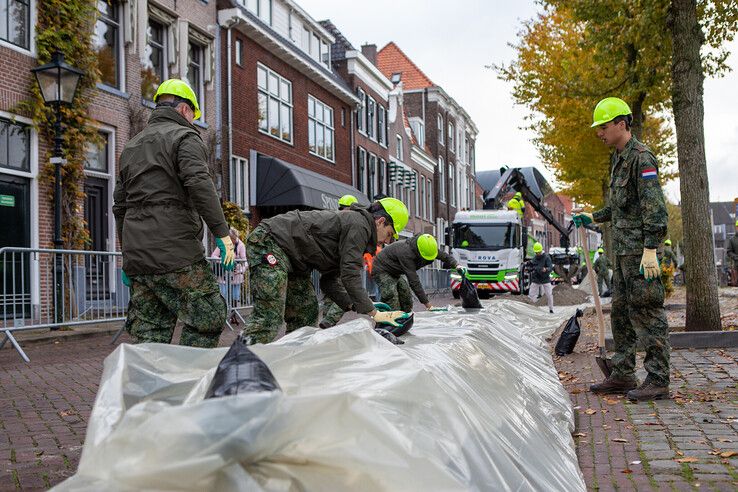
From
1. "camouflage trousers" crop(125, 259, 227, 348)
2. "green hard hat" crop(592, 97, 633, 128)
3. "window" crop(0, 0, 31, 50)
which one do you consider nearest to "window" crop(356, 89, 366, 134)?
"window" crop(0, 0, 31, 50)

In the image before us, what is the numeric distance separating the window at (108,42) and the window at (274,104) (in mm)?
6230

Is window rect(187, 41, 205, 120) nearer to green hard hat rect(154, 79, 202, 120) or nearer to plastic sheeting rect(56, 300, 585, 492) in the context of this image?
green hard hat rect(154, 79, 202, 120)

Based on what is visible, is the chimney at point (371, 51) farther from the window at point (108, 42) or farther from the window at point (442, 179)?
the window at point (108, 42)

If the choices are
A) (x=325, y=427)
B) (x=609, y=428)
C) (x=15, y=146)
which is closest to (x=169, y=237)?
(x=325, y=427)

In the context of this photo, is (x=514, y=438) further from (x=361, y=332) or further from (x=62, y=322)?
(x=62, y=322)

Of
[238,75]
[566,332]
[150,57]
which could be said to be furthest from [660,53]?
[238,75]

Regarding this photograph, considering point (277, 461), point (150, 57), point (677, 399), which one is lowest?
point (677, 399)

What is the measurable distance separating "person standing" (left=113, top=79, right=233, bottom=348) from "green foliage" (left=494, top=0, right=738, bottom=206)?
6.72 m

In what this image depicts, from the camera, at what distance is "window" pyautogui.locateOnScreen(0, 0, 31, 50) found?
12.6 m

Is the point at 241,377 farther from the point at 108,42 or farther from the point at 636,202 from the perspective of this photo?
the point at 108,42

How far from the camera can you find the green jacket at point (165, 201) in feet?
14.0

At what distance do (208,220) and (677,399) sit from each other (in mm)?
3321

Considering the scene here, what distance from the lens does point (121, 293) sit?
33.1 ft

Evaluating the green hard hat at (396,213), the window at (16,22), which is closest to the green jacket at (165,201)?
the green hard hat at (396,213)
